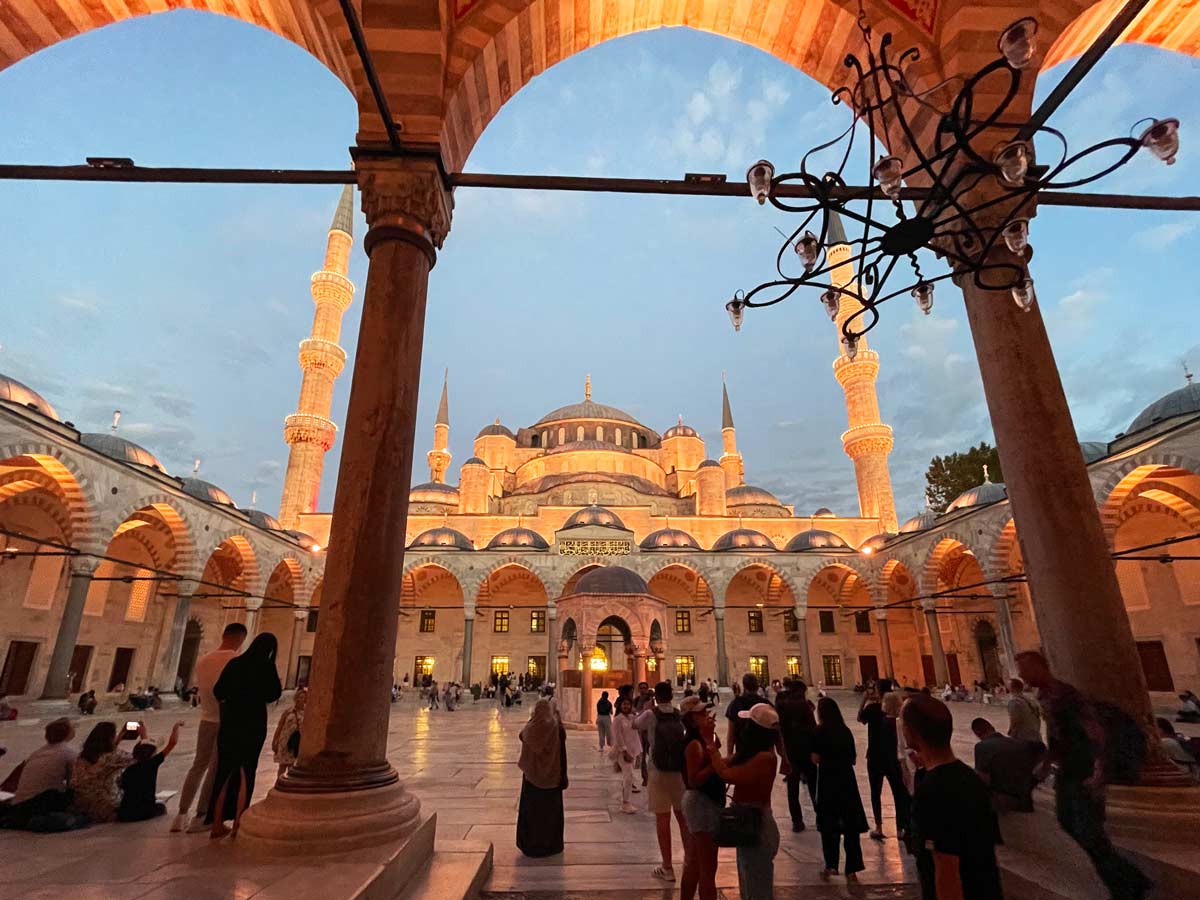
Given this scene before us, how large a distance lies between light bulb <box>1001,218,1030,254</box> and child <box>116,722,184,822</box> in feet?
18.9

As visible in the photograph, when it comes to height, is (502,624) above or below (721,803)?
above

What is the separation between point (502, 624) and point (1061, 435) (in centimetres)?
2378

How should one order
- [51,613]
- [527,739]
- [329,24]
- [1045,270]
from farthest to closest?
1. [1045,270]
2. [51,613]
3. [329,24]
4. [527,739]

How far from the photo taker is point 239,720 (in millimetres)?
3080

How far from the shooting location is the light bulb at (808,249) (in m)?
4.10

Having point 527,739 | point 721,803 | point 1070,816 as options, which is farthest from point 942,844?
point 527,739

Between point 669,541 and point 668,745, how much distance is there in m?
20.8

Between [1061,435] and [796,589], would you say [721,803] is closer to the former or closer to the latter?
[1061,435]

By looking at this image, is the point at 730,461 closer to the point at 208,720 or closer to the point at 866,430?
the point at 866,430

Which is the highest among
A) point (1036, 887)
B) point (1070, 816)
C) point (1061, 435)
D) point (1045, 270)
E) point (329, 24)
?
point (1045, 270)

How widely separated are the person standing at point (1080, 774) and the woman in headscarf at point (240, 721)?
11.5 ft

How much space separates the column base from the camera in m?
2.51

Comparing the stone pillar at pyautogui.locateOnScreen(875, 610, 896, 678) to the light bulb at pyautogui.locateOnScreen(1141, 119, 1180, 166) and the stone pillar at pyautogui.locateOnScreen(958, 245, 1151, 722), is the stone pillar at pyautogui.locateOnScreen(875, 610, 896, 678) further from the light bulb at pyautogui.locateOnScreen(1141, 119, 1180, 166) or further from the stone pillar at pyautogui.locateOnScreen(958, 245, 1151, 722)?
the light bulb at pyautogui.locateOnScreen(1141, 119, 1180, 166)

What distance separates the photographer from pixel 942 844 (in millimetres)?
1781
